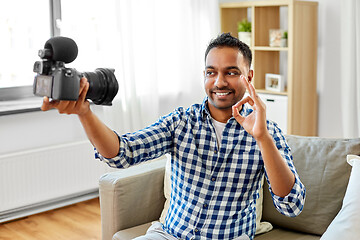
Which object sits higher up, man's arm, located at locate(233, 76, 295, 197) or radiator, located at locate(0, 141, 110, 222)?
man's arm, located at locate(233, 76, 295, 197)

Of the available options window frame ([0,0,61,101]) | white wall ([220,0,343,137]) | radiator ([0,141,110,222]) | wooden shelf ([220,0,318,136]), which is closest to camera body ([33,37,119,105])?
radiator ([0,141,110,222])

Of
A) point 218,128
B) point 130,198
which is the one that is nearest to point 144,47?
point 130,198

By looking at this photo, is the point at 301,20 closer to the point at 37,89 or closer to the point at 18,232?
the point at 18,232

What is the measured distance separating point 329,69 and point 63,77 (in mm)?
2933

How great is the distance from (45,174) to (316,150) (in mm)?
1947

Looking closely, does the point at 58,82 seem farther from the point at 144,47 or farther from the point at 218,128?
the point at 144,47

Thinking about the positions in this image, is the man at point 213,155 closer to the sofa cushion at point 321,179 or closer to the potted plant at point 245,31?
the sofa cushion at point 321,179

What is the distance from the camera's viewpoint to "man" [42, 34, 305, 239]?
1642 mm

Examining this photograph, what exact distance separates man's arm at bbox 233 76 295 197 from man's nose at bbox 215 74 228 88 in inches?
7.5

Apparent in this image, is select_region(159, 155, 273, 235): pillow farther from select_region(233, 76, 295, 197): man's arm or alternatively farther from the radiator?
the radiator

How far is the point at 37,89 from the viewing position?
4.12 ft

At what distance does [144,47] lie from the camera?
3666 mm

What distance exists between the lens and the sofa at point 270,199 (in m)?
1.86

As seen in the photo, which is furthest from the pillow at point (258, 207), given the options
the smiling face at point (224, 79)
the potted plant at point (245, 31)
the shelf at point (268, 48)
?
the potted plant at point (245, 31)
